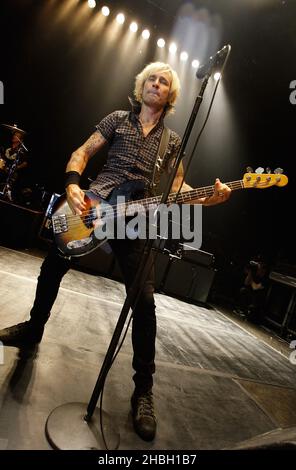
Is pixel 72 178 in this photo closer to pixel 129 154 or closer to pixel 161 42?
pixel 129 154

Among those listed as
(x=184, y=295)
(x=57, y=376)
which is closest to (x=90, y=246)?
(x=57, y=376)

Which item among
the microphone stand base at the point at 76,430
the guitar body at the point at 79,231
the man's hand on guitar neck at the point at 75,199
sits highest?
the man's hand on guitar neck at the point at 75,199

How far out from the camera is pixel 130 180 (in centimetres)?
216

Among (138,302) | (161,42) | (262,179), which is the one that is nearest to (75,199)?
(138,302)

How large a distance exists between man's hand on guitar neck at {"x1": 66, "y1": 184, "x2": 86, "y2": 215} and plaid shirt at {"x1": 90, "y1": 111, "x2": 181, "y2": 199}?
0.13 meters

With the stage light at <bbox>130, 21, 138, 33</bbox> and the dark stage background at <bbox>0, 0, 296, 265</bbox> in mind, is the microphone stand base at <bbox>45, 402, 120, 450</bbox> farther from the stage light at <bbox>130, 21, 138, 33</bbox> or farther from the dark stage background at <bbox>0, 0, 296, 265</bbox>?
the stage light at <bbox>130, 21, 138, 33</bbox>

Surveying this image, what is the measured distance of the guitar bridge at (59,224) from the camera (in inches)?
86.9

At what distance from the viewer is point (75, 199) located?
6.81 ft

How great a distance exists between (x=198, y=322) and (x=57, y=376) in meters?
3.62

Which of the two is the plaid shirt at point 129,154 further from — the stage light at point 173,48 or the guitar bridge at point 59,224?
the stage light at point 173,48

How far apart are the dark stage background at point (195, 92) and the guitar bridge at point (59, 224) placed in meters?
5.54

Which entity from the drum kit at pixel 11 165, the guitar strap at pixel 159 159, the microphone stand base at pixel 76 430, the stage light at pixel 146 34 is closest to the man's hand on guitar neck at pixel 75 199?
the guitar strap at pixel 159 159
